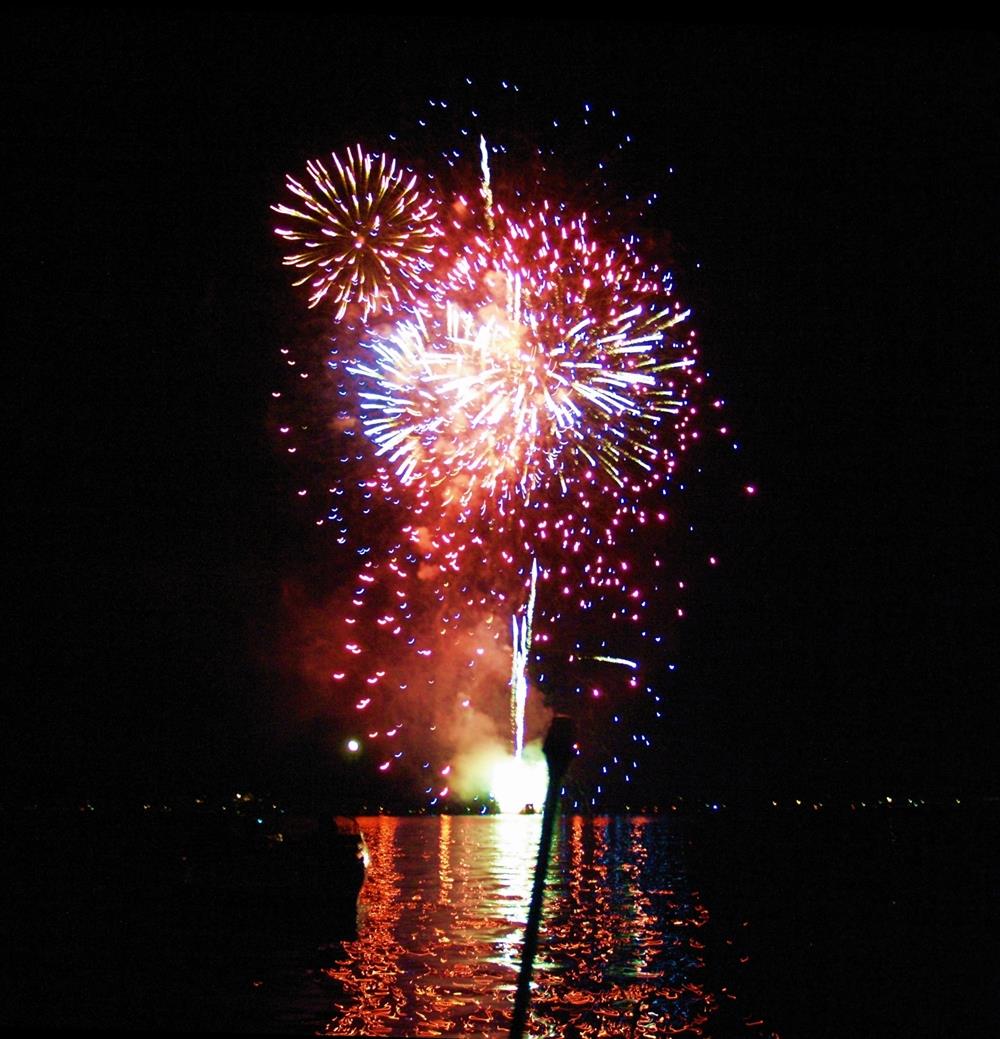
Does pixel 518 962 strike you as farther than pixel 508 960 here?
Yes

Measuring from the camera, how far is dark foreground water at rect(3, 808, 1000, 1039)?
39.6 feet

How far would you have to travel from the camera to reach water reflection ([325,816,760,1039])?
39.2 feet

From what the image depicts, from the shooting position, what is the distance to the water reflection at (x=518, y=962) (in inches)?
470

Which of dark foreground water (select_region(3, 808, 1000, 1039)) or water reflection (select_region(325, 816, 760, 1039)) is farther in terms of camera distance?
dark foreground water (select_region(3, 808, 1000, 1039))

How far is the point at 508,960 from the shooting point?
53.4 ft

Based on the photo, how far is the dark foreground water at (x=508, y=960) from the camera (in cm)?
1206

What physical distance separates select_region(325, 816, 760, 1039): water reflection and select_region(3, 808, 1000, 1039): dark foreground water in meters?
0.06

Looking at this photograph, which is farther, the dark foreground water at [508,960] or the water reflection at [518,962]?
the dark foreground water at [508,960]

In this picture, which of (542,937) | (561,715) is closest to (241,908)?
→ (542,937)

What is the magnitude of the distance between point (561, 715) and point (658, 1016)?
9.20 meters

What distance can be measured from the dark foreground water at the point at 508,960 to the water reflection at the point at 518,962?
0.19ft

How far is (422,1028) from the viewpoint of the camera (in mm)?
11422

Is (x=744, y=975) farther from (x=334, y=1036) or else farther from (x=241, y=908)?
(x=241, y=908)

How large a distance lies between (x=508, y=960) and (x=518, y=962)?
54cm
